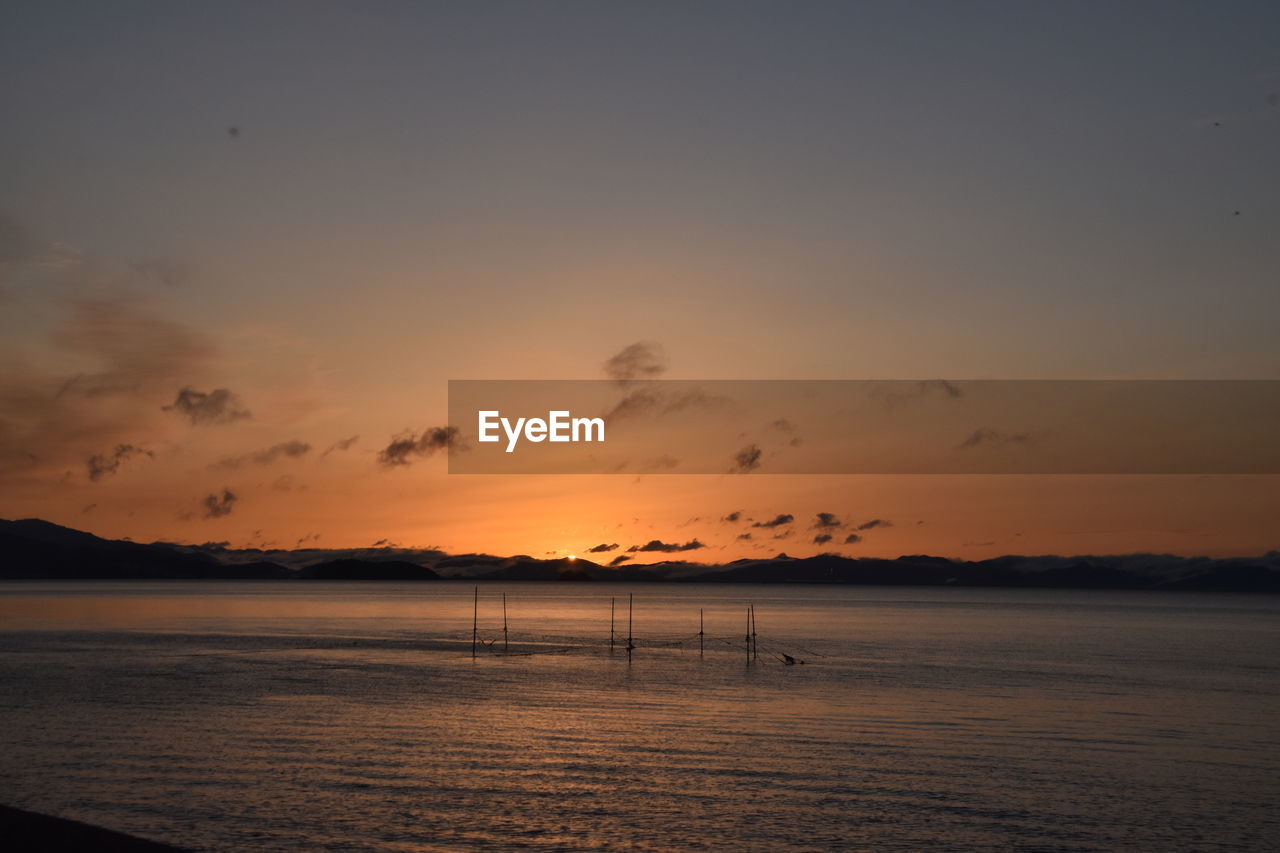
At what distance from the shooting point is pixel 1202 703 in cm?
7138

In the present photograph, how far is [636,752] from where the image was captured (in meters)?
47.4

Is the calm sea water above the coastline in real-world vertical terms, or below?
below

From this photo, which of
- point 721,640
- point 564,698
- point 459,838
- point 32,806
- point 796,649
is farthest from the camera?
point 721,640

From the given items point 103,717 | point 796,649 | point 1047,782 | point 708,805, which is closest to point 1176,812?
point 1047,782

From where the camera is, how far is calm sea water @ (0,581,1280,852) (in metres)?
34.0

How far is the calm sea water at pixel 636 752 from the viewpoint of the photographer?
3400 centimetres

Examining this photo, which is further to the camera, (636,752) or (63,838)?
(636,752)

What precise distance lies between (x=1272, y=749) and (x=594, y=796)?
3576cm

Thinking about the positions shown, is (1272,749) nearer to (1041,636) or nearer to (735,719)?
(735,719)

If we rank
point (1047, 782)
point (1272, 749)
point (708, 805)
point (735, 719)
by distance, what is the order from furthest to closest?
point (735, 719) < point (1272, 749) < point (1047, 782) < point (708, 805)

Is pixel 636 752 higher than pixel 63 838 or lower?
lower

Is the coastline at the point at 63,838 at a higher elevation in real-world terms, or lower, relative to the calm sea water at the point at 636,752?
higher

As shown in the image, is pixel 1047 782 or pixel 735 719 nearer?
pixel 1047 782

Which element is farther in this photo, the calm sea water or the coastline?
the calm sea water
